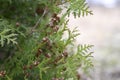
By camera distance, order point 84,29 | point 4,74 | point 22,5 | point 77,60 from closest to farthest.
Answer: point 4,74, point 77,60, point 22,5, point 84,29

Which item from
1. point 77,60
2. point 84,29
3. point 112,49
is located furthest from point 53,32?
point 84,29

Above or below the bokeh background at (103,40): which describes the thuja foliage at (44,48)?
above

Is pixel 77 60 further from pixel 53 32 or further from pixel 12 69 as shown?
pixel 12 69

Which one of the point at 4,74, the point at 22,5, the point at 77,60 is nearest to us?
the point at 4,74

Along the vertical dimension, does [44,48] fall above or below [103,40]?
above

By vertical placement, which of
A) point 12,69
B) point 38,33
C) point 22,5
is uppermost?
point 22,5
